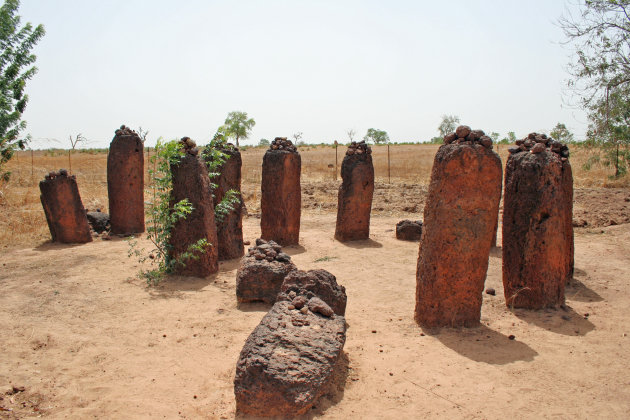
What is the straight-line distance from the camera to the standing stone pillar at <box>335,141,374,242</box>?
9130 mm

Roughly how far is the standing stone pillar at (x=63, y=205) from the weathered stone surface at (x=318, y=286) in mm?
5948

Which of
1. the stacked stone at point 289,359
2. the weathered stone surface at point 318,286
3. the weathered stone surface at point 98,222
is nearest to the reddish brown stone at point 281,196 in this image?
the weathered stone surface at point 98,222

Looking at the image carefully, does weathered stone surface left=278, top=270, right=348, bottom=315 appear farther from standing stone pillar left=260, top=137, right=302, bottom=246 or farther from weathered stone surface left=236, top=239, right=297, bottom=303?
standing stone pillar left=260, top=137, right=302, bottom=246

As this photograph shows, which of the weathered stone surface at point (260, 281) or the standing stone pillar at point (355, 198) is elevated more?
the standing stone pillar at point (355, 198)

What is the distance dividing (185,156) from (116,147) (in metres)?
3.98

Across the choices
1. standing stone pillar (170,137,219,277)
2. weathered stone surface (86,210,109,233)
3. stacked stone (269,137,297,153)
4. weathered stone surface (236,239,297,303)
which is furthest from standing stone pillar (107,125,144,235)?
weathered stone surface (236,239,297,303)

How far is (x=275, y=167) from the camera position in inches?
335

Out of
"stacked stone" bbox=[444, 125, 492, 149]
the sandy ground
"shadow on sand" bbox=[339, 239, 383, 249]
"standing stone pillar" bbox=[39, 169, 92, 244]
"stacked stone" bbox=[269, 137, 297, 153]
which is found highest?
"stacked stone" bbox=[269, 137, 297, 153]

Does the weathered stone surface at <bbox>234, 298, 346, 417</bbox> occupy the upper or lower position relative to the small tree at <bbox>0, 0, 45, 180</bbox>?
lower

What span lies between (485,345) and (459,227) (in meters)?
1.08

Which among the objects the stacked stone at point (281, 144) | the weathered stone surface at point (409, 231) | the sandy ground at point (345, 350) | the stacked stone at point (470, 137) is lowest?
the sandy ground at point (345, 350)

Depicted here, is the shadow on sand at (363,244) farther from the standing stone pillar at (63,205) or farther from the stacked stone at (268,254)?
the standing stone pillar at (63,205)

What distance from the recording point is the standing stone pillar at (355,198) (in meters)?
9.13

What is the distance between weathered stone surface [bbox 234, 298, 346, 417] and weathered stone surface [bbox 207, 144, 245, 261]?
4.01 meters
